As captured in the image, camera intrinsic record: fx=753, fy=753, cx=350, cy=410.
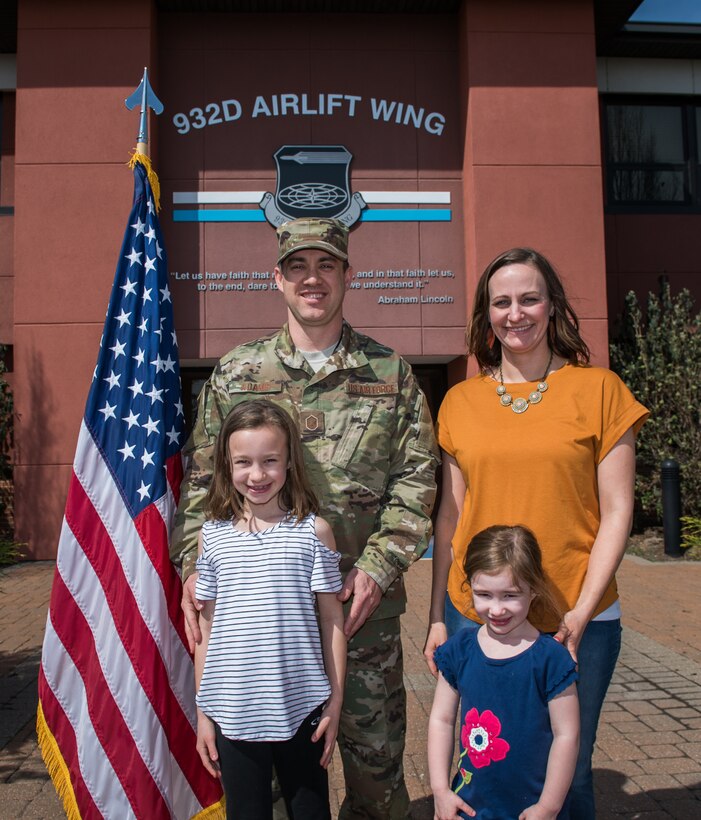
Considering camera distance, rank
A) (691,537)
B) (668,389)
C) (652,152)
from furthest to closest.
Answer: (652,152) → (668,389) → (691,537)

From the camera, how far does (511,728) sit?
2010 millimetres

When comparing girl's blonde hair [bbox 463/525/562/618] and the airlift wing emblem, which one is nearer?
girl's blonde hair [bbox 463/525/562/618]

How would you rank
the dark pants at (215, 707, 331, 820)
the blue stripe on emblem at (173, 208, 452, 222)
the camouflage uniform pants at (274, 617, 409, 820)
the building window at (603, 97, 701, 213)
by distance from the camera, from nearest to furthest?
1. the dark pants at (215, 707, 331, 820)
2. the camouflage uniform pants at (274, 617, 409, 820)
3. the blue stripe on emblem at (173, 208, 452, 222)
4. the building window at (603, 97, 701, 213)

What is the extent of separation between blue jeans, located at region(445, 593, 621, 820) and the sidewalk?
3.48 ft

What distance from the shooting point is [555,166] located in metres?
9.98

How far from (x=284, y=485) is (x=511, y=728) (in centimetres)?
96

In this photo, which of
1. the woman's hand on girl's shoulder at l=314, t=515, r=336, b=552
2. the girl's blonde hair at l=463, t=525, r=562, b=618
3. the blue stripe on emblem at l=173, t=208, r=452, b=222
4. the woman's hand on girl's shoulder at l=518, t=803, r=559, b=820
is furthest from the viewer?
the blue stripe on emblem at l=173, t=208, r=452, b=222

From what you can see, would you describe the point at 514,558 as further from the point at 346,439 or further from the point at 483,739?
the point at 346,439

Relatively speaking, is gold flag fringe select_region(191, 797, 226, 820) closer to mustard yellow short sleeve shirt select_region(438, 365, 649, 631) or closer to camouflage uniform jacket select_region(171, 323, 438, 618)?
camouflage uniform jacket select_region(171, 323, 438, 618)

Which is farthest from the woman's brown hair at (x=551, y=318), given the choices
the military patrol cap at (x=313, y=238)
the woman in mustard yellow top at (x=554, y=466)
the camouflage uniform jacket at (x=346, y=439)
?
the military patrol cap at (x=313, y=238)

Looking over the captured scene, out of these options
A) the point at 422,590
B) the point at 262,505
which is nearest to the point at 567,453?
the point at 262,505

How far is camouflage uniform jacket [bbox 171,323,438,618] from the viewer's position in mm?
2590

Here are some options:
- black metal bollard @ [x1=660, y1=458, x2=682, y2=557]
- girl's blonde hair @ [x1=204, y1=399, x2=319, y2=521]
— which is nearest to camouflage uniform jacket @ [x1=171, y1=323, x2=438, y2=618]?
girl's blonde hair @ [x1=204, y1=399, x2=319, y2=521]

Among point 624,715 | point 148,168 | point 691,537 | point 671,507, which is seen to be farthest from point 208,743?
point 691,537
